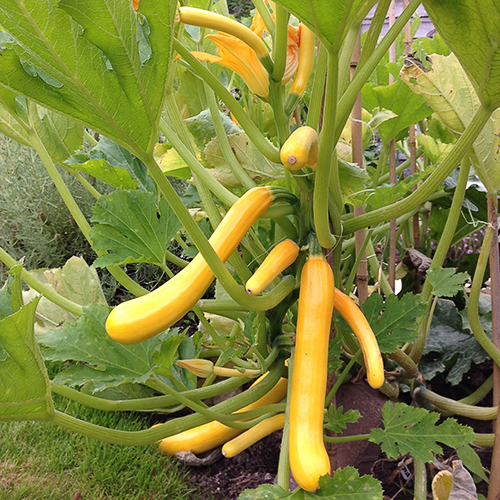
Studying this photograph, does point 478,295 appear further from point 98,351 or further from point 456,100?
point 98,351

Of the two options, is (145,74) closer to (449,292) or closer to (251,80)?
(251,80)

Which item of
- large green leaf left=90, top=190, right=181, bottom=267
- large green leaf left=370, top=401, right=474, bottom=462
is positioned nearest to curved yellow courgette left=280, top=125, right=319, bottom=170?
large green leaf left=90, top=190, right=181, bottom=267

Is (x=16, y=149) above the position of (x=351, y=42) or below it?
below

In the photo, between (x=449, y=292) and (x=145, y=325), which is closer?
(x=145, y=325)

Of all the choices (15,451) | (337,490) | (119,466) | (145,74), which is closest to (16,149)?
(15,451)

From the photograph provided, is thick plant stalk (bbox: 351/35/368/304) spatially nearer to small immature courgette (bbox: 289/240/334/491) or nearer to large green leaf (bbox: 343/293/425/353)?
large green leaf (bbox: 343/293/425/353)

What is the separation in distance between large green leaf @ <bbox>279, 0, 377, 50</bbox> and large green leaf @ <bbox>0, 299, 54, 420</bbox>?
1.48 ft

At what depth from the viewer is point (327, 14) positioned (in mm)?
468

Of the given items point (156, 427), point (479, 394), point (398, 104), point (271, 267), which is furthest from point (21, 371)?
point (479, 394)

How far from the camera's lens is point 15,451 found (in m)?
1.16

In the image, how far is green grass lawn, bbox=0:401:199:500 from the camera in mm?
1032

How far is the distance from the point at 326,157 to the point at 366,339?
27 centimetres

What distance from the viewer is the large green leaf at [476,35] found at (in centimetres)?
53

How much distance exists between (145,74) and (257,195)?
0.24 meters
